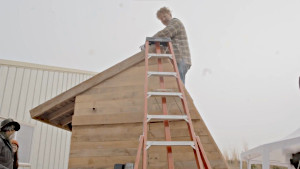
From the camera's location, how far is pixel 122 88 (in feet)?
15.3

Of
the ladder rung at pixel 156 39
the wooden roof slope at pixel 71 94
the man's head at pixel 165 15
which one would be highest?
the man's head at pixel 165 15

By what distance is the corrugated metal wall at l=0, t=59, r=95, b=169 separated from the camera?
32.6 feet

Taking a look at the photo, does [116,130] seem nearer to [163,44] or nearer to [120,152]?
[120,152]

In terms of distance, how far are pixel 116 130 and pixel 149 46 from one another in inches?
59.3

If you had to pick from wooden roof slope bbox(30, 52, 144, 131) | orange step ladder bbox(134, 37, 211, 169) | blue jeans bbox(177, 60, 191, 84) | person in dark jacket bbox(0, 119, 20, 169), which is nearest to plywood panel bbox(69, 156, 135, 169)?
orange step ladder bbox(134, 37, 211, 169)

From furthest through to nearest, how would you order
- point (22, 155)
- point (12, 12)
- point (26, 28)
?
point (26, 28) → point (12, 12) → point (22, 155)

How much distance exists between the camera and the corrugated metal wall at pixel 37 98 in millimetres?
9930

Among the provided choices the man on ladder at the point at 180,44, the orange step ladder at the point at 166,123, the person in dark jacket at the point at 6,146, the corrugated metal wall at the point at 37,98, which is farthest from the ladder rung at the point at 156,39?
the corrugated metal wall at the point at 37,98

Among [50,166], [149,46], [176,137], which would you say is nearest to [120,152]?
[176,137]

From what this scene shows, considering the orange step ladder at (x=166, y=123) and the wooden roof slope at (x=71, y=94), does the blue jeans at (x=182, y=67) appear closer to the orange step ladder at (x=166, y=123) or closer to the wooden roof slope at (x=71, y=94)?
the orange step ladder at (x=166, y=123)

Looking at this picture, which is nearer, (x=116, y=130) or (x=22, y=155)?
(x=116, y=130)

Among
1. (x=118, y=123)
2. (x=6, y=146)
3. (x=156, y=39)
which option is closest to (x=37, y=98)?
(x=118, y=123)

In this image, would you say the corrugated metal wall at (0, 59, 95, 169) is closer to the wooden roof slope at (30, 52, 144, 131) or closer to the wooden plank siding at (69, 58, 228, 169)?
the wooden roof slope at (30, 52, 144, 131)

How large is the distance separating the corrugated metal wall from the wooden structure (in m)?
5.58
